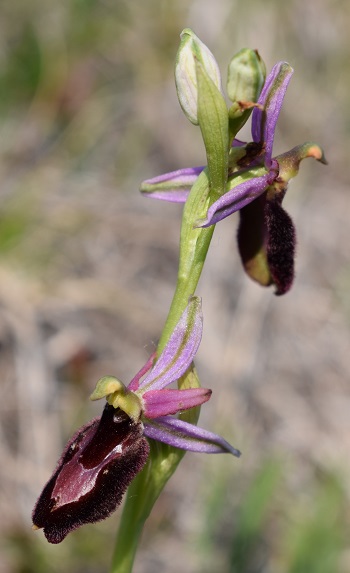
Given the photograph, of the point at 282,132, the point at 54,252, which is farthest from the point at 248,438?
the point at 282,132

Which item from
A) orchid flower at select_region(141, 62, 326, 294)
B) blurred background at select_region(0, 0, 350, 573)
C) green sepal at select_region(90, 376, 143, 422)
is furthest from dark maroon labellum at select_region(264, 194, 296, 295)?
blurred background at select_region(0, 0, 350, 573)

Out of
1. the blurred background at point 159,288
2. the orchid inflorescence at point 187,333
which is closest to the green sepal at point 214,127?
the orchid inflorescence at point 187,333

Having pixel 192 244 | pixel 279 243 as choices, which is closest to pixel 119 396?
pixel 192 244

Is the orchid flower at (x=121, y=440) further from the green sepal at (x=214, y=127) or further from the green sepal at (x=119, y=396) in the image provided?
the green sepal at (x=214, y=127)

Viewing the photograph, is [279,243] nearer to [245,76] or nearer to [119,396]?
[245,76]

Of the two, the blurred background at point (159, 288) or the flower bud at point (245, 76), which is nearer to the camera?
the flower bud at point (245, 76)

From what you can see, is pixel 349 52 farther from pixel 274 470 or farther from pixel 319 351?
pixel 274 470

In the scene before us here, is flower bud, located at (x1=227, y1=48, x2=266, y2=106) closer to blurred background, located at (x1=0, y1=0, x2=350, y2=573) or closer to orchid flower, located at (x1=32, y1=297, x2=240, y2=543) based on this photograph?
orchid flower, located at (x1=32, y1=297, x2=240, y2=543)
